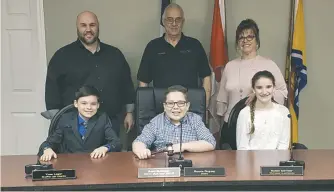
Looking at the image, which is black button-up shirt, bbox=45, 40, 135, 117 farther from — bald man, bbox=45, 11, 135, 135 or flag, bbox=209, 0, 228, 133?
flag, bbox=209, 0, 228, 133

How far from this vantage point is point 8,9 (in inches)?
164

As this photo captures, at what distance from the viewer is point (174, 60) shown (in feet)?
12.0

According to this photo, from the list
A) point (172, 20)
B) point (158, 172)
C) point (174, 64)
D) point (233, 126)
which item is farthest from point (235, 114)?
point (158, 172)

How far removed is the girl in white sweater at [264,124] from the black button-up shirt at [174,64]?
2.63 feet

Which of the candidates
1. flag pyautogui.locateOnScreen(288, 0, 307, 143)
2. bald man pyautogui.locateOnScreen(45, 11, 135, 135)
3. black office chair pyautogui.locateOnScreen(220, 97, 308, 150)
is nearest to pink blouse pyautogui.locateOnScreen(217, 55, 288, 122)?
black office chair pyautogui.locateOnScreen(220, 97, 308, 150)

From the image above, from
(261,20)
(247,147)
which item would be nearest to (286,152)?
(247,147)

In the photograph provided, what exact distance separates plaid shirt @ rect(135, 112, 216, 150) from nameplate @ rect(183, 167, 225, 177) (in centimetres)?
61

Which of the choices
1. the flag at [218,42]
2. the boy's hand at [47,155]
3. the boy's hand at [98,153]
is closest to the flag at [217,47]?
the flag at [218,42]

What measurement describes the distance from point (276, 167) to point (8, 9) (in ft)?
9.87

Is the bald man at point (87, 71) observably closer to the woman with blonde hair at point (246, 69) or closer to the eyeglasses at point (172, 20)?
the eyeglasses at point (172, 20)

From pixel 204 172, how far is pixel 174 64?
63.1 inches

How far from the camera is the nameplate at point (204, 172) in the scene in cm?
216

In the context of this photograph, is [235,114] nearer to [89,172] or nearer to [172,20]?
[172,20]

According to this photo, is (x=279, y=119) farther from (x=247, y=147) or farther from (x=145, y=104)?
(x=145, y=104)
